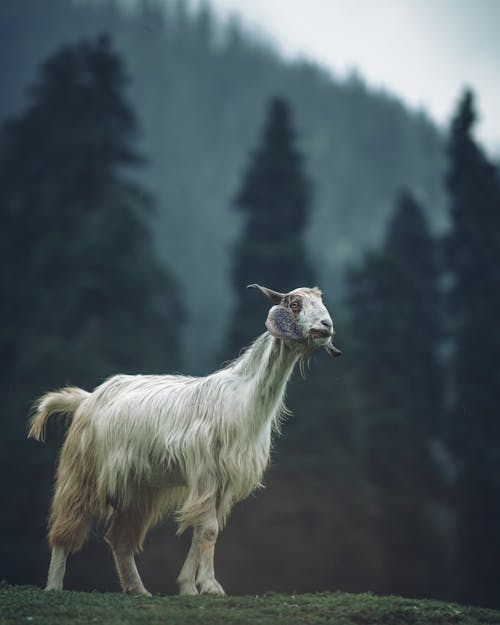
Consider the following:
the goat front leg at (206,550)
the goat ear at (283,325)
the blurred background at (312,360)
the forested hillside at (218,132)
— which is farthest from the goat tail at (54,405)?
the forested hillside at (218,132)

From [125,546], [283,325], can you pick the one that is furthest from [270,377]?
[125,546]

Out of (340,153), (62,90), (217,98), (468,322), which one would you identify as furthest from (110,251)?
(217,98)

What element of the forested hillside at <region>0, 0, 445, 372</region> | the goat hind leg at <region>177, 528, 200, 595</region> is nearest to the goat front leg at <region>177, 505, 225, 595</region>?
the goat hind leg at <region>177, 528, 200, 595</region>

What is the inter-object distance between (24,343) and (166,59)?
462ft

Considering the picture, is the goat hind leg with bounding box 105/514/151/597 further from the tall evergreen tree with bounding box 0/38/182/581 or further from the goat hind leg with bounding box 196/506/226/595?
the tall evergreen tree with bounding box 0/38/182/581

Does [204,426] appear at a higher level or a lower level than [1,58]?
lower

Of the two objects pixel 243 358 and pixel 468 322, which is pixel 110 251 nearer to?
pixel 468 322

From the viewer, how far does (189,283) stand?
10106 cm

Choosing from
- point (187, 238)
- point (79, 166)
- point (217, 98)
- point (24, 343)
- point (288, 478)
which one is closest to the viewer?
point (288, 478)

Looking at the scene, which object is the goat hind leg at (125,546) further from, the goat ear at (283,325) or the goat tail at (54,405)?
the goat ear at (283,325)

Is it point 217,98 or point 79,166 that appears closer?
point 79,166

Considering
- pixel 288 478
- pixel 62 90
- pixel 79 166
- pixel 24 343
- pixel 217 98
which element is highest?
pixel 217 98

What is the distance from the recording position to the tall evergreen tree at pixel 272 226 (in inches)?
1728

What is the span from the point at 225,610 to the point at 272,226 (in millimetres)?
38190
